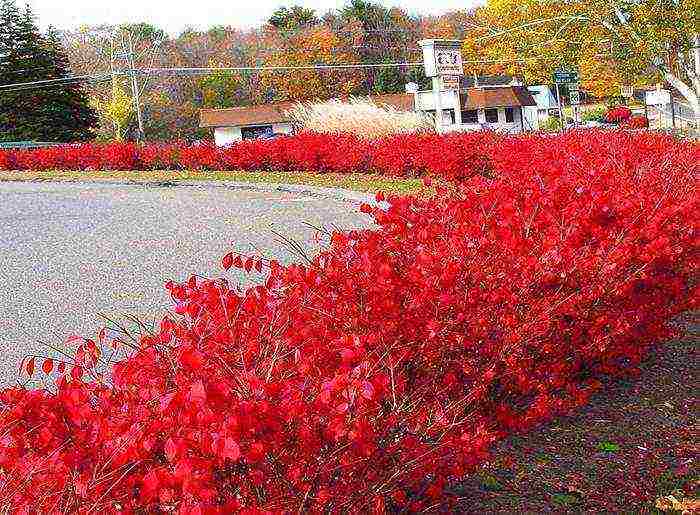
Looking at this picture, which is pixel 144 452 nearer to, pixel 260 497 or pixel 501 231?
pixel 260 497

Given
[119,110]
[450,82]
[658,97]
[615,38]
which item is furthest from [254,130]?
[450,82]

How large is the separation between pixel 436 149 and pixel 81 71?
60247 mm

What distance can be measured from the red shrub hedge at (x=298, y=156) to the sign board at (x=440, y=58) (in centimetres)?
353

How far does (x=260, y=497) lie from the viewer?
92.6 inches

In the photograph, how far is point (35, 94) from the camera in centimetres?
4938

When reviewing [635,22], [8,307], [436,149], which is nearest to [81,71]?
[635,22]

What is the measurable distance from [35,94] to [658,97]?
3595cm

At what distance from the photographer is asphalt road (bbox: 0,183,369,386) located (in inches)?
300

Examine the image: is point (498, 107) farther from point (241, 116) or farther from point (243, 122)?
point (241, 116)

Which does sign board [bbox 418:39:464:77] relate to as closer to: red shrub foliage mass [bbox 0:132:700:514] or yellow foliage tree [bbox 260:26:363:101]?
red shrub foliage mass [bbox 0:132:700:514]

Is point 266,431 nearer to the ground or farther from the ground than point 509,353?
farther from the ground

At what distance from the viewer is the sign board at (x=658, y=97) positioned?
49.8 metres

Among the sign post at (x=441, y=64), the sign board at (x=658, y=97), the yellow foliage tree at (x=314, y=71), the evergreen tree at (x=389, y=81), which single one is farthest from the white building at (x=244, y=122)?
the sign post at (x=441, y=64)

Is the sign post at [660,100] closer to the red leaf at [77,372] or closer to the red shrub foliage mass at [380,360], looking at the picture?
the red shrub foliage mass at [380,360]
